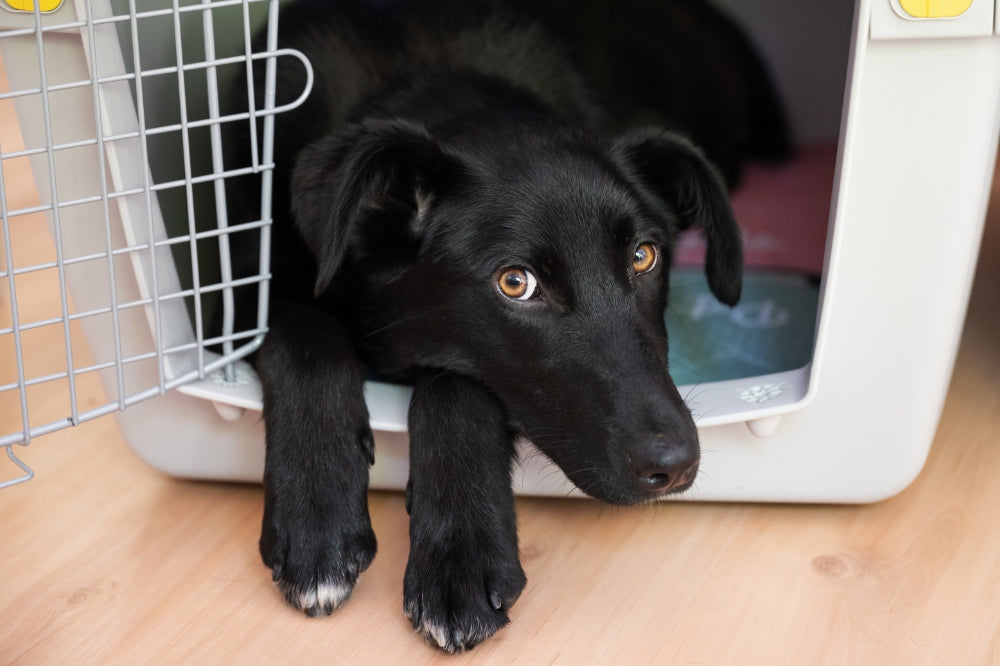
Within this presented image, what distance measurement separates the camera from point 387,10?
1.82 meters

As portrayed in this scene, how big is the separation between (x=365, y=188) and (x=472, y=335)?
0.77 ft

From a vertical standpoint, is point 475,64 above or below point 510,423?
above

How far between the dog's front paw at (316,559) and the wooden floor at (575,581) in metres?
0.04

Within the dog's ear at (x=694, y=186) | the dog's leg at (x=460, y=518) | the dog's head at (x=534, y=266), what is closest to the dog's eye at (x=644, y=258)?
the dog's head at (x=534, y=266)

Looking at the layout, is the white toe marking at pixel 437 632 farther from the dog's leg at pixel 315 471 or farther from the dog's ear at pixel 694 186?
the dog's ear at pixel 694 186

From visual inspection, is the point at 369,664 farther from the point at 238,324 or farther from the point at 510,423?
the point at 238,324

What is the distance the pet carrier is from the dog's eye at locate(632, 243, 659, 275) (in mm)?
204

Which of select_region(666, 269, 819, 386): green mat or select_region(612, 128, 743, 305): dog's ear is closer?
select_region(612, 128, 743, 305): dog's ear

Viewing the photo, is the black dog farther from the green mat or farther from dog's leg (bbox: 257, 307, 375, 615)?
the green mat

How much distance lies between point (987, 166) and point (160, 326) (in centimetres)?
112

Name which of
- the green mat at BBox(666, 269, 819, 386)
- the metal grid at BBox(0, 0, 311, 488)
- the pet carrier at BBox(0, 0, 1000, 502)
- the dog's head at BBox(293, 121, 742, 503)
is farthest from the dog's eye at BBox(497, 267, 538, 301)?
the green mat at BBox(666, 269, 819, 386)

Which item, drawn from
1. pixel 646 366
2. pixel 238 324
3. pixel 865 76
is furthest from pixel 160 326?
pixel 865 76

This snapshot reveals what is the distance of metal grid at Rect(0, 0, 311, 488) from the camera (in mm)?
1247

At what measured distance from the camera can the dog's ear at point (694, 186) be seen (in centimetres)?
146
